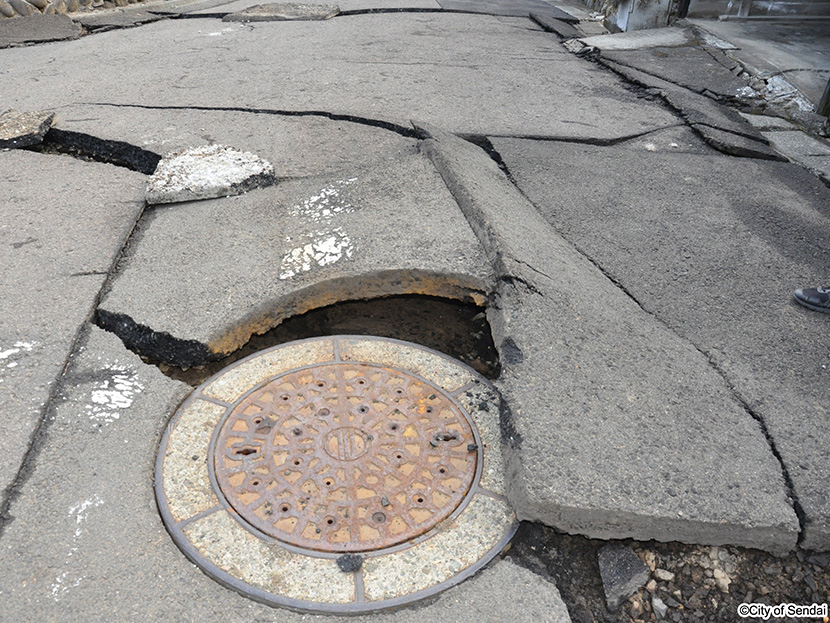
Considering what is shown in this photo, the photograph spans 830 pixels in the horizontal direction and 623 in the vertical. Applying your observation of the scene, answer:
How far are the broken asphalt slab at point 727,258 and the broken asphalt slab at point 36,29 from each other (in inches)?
197

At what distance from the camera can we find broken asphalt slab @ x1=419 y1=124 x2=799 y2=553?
66.3 inches

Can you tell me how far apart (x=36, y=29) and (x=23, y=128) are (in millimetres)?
3492

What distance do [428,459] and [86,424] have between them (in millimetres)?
1051

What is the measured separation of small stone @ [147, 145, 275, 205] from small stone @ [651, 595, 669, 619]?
7.98ft

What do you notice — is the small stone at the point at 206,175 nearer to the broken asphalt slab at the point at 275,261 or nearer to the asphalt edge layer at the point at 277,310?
the broken asphalt slab at the point at 275,261

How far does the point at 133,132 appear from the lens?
145 inches

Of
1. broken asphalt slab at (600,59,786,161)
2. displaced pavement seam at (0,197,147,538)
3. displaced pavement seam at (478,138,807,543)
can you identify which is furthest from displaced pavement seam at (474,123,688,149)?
displaced pavement seam at (0,197,147,538)

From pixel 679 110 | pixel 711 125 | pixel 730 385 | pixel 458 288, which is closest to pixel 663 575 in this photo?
pixel 730 385

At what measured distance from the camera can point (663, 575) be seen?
1.69m

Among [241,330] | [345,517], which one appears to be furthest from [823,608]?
[241,330]

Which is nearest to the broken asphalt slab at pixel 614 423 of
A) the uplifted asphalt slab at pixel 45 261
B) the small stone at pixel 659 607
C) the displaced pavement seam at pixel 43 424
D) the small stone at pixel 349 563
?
the small stone at pixel 659 607

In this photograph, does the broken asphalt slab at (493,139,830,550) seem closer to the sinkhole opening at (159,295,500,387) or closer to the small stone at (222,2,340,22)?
the sinkhole opening at (159,295,500,387)

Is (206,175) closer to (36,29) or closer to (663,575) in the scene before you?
(663,575)

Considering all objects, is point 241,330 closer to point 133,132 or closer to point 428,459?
point 428,459
